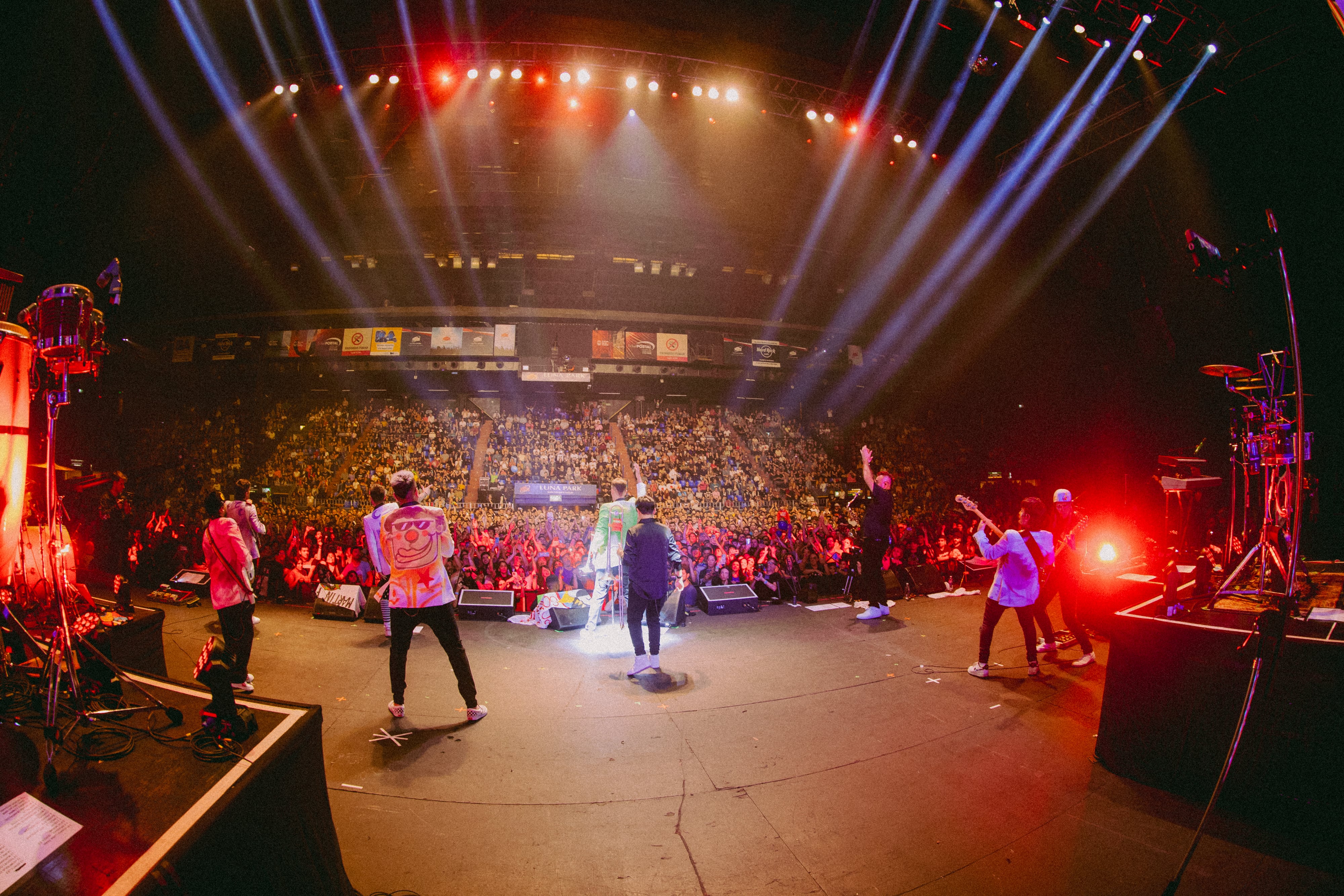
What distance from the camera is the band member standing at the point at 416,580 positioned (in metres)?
3.70

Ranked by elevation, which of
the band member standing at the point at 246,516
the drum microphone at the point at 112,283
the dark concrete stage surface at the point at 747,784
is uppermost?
the drum microphone at the point at 112,283

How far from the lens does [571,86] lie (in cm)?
1046

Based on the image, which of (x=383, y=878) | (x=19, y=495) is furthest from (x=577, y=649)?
(x=19, y=495)

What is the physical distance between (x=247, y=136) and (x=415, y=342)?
6295mm

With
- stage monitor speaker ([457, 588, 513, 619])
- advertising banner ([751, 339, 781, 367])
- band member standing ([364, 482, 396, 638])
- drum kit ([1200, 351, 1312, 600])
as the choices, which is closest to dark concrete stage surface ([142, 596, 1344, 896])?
band member standing ([364, 482, 396, 638])

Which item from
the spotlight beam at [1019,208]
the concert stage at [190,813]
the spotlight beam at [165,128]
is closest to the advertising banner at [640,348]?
the spotlight beam at [1019,208]

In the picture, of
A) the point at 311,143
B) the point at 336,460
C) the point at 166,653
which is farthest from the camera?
the point at 336,460

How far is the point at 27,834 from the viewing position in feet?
4.45

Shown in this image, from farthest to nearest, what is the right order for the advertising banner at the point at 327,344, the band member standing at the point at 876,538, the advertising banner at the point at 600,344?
the advertising banner at the point at 600,344
the advertising banner at the point at 327,344
the band member standing at the point at 876,538

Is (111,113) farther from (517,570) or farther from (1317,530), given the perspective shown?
(1317,530)

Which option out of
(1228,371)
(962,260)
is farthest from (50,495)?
(962,260)

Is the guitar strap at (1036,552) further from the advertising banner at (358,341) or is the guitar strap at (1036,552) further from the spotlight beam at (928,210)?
the advertising banner at (358,341)

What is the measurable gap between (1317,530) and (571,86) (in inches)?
634

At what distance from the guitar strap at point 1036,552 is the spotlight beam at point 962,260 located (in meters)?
8.67
